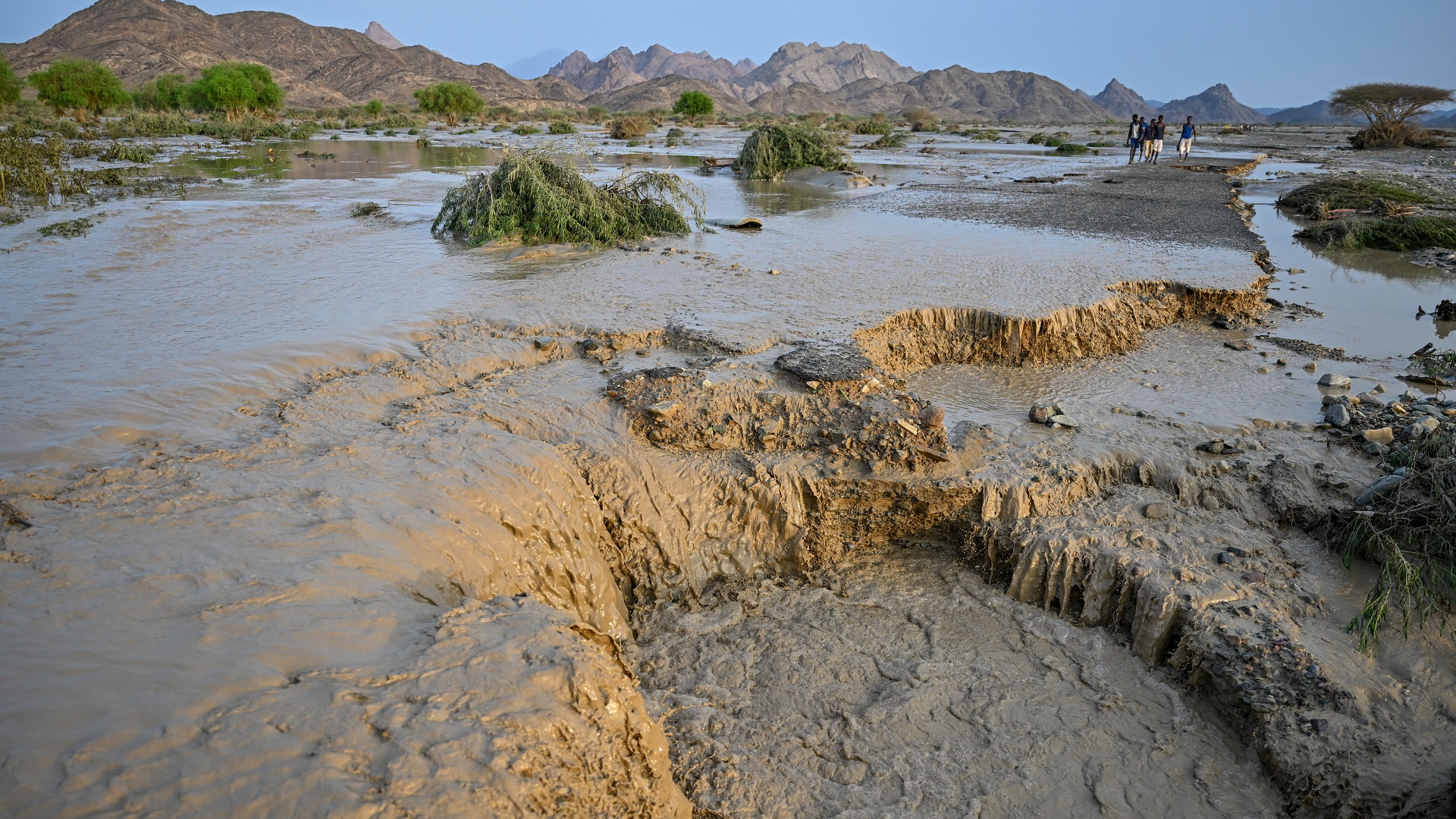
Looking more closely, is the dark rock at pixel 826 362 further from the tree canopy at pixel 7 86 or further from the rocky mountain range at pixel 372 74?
the rocky mountain range at pixel 372 74

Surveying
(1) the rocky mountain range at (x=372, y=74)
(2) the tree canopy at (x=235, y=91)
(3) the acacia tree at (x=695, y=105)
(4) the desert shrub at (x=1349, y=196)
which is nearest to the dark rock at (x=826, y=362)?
(4) the desert shrub at (x=1349, y=196)

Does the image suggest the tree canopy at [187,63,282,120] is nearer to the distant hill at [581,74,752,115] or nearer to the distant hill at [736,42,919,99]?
the distant hill at [581,74,752,115]

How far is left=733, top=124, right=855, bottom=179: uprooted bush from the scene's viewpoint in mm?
19406

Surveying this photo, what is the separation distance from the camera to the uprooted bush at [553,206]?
33.8 ft

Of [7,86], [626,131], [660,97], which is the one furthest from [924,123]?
[660,97]

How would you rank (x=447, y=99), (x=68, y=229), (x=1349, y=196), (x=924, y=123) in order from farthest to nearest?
1. (x=447, y=99)
2. (x=924, y=123)
3. (x=1349, y=196)
4. (x=68, y=229)

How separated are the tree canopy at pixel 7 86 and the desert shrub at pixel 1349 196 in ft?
165

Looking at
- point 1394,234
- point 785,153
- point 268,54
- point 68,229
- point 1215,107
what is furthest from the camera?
point 1215,107

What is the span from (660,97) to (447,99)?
43095 mm

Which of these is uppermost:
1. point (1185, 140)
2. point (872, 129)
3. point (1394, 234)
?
point (872, 129)

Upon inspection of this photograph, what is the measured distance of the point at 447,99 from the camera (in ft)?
176

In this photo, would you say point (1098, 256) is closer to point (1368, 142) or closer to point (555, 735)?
point (555, 735)

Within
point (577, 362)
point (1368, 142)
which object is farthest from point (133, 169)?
point (1368, 142)

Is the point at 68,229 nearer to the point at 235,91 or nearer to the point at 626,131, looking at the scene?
the point at 626,131
